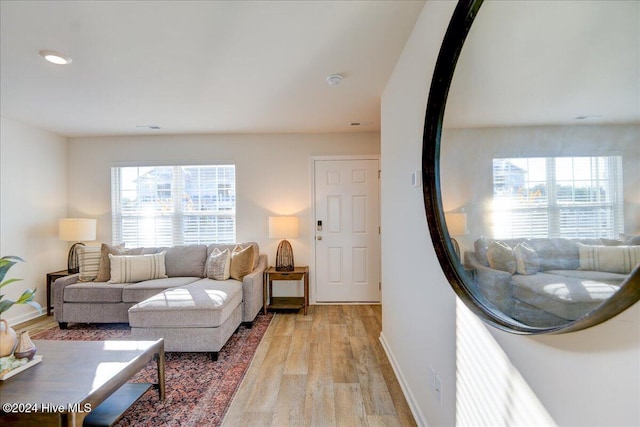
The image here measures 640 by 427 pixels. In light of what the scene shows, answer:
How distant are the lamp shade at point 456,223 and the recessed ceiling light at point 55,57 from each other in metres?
2.79

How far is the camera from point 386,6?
1.68 metres

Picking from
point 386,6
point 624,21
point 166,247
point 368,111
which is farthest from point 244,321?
point 624,21

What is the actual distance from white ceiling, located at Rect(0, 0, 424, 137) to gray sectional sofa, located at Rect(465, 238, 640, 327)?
150 cm

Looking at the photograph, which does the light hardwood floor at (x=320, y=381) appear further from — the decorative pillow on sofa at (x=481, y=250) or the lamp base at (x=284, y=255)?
the decorative pillow on sofa at (x=481, y=250)

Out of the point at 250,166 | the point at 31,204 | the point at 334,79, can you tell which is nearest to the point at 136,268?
the point at 31,204

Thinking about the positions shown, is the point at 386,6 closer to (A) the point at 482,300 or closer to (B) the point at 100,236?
(A) the point at 482,300

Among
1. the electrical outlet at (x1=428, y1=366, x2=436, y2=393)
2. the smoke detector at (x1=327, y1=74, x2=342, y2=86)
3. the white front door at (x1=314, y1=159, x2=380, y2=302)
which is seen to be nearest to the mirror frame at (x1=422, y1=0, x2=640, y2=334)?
the electrical outlet at (x1=428, y1=366, x2=436, y2=393)

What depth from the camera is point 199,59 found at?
2232 mm

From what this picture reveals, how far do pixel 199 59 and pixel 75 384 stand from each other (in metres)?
2.16

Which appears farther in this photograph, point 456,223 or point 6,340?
point 6,340

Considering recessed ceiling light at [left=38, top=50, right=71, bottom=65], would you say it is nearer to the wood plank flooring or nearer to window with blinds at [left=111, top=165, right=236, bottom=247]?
window with blinds at [left=111, top=165, right=236, bottom=247]

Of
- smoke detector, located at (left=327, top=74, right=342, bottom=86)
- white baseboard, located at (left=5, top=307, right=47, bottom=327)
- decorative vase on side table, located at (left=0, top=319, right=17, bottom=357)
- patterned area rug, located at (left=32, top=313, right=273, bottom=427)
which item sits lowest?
patterned area rug, located at (left=32, top=313, right=273, bottom=427)

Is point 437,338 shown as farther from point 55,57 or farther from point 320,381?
point 55,57

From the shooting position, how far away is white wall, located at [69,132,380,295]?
4.27 meters
